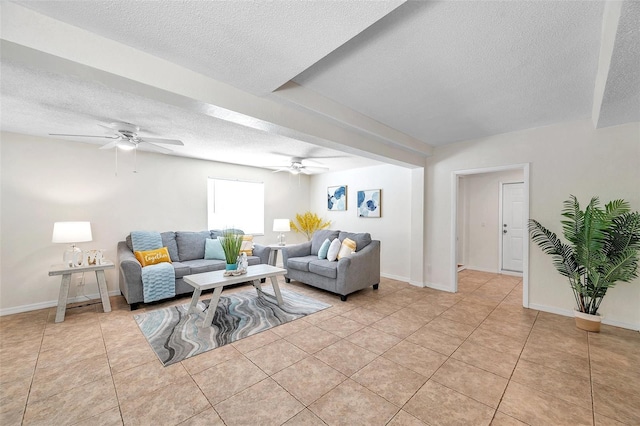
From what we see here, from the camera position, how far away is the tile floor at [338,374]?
1.65 meters

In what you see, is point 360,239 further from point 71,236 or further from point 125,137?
point 71,236

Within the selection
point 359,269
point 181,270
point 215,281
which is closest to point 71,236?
point 181,270

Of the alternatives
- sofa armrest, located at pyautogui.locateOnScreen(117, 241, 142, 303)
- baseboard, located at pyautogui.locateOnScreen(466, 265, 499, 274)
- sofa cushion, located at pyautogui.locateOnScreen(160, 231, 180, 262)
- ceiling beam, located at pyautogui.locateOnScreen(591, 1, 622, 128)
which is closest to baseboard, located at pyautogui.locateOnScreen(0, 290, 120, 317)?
sofa armrest, located at pyautogui.locateOnScreen(117, 241, 142, 303)

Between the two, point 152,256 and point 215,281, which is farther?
point 152,256

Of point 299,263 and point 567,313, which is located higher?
point 299,263

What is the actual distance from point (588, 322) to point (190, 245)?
562cm

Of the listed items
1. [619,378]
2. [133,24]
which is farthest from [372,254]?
[133,24]

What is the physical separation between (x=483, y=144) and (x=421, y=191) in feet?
3.82

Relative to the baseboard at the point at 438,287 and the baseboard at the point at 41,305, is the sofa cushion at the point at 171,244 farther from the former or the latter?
the baseboard at the point at 438,287

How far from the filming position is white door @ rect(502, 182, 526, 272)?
5348 mm

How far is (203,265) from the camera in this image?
405 cm

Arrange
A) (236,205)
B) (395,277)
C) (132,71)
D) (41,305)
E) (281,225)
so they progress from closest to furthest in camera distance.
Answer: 1. (132,71)
2. (41,305)
3. (395,277)
4. (281,225)
5. (236,205)

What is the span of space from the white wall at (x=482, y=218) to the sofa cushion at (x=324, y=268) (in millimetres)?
3891

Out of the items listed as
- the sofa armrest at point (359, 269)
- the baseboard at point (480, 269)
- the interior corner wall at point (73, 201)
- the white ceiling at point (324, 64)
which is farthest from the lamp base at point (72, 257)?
the baseboard at point (480, 269)
